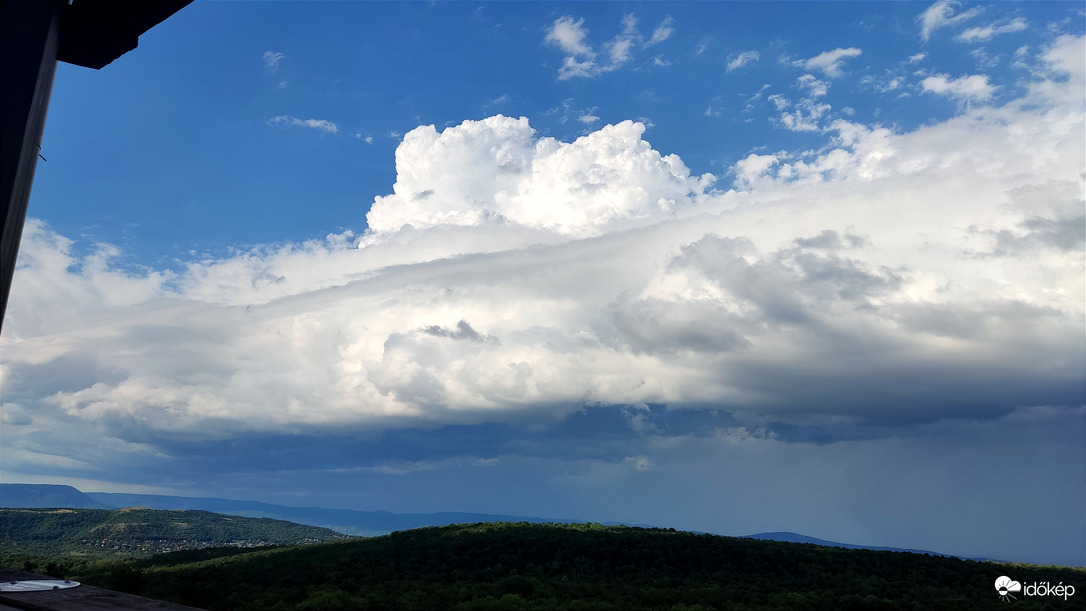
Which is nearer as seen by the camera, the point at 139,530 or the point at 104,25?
the point at 104,25

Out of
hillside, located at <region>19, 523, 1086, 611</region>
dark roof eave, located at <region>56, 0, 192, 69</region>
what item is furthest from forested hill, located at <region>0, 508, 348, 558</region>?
dark roof eave, located at <region>56, 0, 192, 69</region>

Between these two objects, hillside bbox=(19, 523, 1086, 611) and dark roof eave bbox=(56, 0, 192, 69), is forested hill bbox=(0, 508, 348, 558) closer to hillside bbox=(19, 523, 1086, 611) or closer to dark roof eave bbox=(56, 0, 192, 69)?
hillside bbox=(19, 523, 1086, 611)

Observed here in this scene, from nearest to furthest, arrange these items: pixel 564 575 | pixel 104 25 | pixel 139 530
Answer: pixel 104 25
pixel 564 575
pixel 139 530

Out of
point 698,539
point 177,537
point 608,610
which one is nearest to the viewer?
point 608,610

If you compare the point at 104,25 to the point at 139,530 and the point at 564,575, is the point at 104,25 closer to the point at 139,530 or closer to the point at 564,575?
the point at 564,575

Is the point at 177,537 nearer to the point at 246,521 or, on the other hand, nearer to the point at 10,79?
the point at 246,521

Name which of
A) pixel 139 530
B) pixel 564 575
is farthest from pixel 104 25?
pixel 139 530

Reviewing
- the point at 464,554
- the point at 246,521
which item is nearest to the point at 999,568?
the point at 464,554
